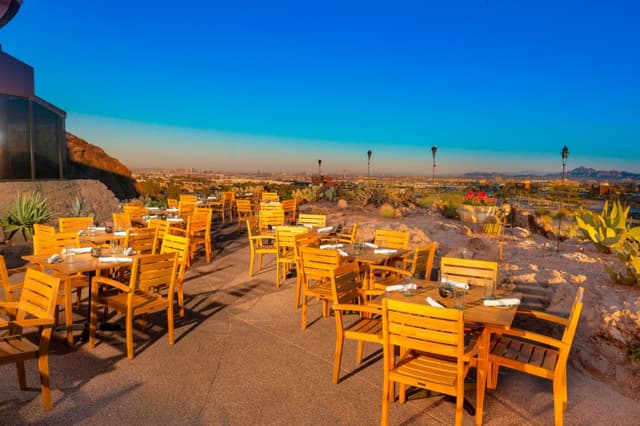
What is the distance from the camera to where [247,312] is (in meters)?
4.86

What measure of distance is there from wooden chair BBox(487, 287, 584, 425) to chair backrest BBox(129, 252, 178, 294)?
9.09 feet

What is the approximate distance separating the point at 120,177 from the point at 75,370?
2123cm

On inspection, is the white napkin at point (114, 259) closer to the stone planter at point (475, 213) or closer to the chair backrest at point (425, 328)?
the chair backrest at point (425, 328)

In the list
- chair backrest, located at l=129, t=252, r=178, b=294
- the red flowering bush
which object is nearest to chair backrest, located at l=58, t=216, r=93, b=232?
chair backrest, located at l=129, t=252, r=178, b=294

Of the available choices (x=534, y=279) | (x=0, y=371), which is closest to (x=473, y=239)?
(x=534, y=279)

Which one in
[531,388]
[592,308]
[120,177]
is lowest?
[531,388]

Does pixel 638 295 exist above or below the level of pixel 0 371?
above

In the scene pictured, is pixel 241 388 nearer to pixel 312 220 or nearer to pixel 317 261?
pixel 317 261

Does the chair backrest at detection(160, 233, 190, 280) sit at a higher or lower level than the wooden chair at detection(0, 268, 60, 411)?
higher

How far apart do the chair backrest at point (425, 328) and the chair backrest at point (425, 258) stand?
2104mm

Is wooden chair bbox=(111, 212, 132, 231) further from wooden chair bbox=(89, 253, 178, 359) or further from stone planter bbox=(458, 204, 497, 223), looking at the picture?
stone planter bbox=(458, 204, 497, 223)

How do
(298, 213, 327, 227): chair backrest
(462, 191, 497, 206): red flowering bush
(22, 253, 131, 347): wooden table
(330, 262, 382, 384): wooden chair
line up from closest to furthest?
1. (330, 262, 382, 384): wooden chair
2. (22, 253, 131, 347): wooden table
3. (298, 213, 327, 227): chair backrest
4. (462, 191, 497, 206): red flowering bush

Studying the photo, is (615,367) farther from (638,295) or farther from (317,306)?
(317,306)

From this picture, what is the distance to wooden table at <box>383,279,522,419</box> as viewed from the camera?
8.77ft
